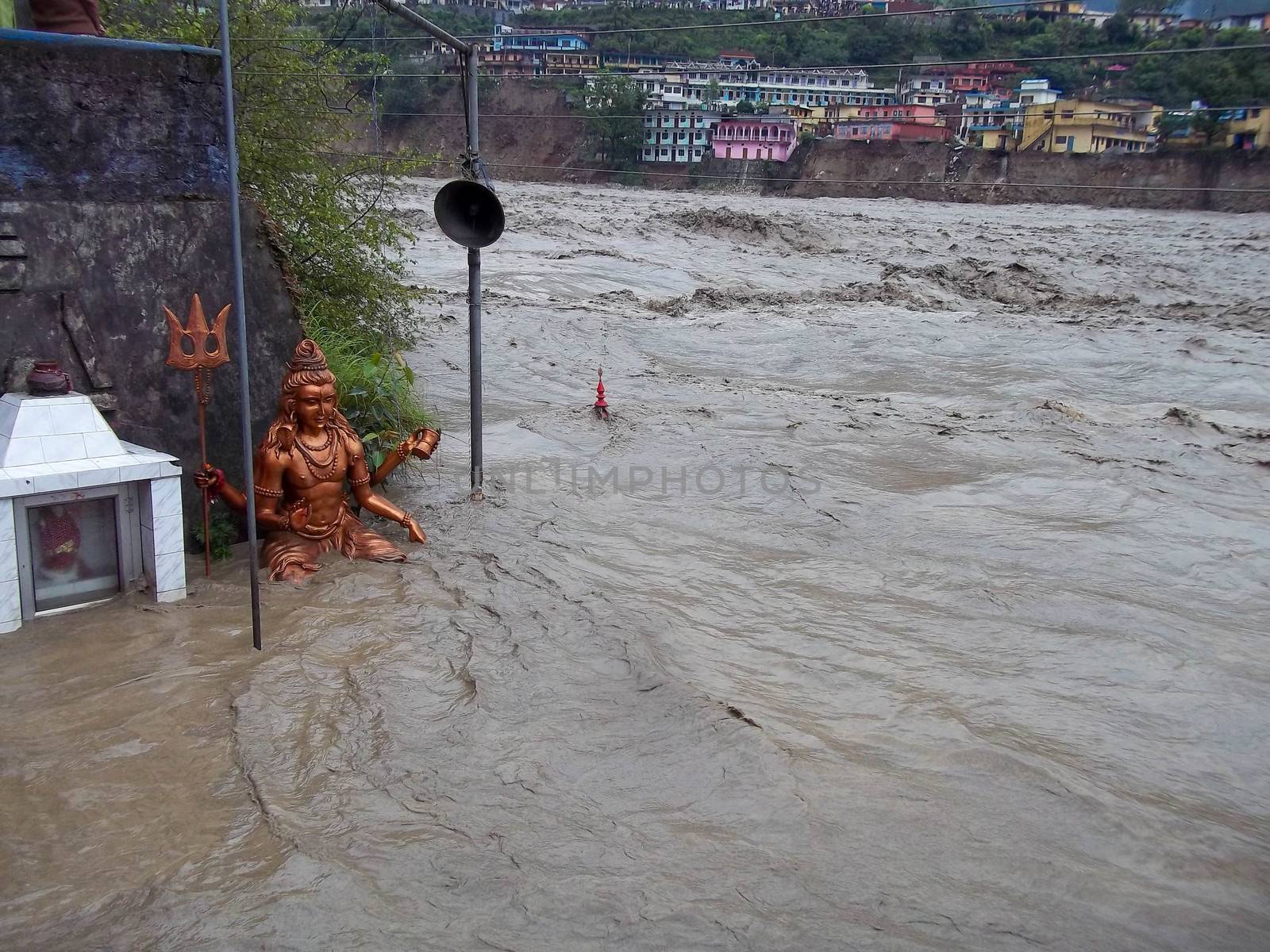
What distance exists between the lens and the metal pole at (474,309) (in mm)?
7062

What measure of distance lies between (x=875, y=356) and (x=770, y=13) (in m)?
71.2

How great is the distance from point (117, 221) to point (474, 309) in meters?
2.41

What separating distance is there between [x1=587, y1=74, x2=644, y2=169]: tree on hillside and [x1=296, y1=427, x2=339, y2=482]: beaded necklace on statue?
163ft

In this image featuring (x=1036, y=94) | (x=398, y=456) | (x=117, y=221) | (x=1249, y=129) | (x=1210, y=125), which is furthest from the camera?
(x=1036, y=94)

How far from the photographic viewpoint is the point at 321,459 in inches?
241

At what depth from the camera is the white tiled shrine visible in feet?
16.5

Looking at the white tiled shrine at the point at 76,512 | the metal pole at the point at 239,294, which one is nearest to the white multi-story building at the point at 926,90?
the white tiled shrine at the point at 76,512

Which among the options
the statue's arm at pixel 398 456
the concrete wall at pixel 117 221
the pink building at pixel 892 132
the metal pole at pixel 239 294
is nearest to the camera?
the metal pole at pixel 239 294

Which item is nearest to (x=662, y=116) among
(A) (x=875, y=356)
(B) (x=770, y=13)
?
(B) (x=770, y=13)

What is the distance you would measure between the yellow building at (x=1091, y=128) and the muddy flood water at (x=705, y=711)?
3957 cm

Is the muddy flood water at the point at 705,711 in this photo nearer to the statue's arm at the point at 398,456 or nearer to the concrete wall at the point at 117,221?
the statue's arm at the point at 398,456

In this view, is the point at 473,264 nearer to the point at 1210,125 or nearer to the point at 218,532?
the point at 218,532

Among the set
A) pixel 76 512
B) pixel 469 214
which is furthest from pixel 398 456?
pixel 76 512

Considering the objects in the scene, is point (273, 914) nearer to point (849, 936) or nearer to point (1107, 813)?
point (849, 936)
